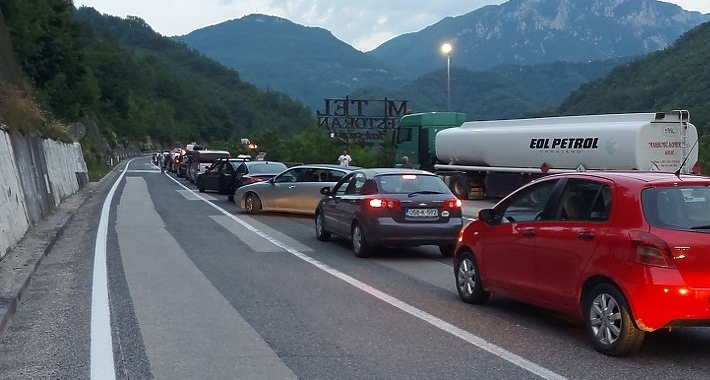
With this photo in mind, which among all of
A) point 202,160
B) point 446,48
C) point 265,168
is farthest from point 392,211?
point 202,160

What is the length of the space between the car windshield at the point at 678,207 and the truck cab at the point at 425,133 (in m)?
27.1

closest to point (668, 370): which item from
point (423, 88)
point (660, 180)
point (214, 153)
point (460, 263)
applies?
point (660, 180)

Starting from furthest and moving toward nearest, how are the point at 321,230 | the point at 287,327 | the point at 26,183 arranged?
the point at 26,183 < the point at 321,230 < the point at 287,327

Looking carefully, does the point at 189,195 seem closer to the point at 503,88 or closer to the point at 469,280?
the point at 469,280

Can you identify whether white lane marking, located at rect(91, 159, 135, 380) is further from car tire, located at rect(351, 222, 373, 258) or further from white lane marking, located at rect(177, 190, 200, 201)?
white lane marking, located at rect(177, 190, 200, 201)

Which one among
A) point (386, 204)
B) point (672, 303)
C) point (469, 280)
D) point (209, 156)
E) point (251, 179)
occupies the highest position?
point (672, 303)

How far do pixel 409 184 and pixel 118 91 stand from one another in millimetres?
112256

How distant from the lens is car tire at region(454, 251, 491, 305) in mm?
9648

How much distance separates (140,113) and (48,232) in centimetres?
12826

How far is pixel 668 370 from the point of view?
687 cm

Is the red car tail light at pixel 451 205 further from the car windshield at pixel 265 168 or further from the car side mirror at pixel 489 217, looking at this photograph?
the car windshield at pixel 265 168

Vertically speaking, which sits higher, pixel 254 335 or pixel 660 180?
pixel 660 180

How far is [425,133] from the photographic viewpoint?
116 ft

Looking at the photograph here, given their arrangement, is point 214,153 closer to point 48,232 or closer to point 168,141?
point 48,232
